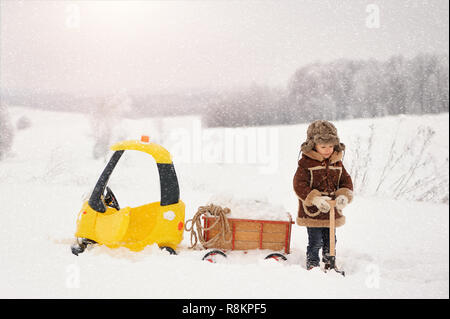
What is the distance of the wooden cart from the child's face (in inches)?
22.9

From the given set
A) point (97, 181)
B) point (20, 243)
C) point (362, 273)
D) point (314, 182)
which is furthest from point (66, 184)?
point (362, 273)

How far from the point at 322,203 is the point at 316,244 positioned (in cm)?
38

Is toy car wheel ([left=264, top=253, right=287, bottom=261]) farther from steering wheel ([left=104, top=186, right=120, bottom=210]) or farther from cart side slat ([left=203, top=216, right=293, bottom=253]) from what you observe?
steering wheel ([left=104, top=186, right=120, bottom=210])

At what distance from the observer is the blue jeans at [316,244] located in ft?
9.02

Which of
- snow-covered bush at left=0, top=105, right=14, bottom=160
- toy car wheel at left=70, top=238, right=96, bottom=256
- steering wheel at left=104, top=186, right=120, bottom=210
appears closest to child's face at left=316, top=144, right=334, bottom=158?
steering wheel at left=104, top=186, right=120, bottom=210

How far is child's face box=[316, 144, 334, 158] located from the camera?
267cm

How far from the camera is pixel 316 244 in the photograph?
276 cm

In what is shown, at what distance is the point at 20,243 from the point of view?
10.4ft

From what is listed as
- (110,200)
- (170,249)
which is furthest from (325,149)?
(110,200)

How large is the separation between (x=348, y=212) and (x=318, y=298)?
209 cm

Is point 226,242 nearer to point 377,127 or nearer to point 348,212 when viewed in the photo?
point 348,212

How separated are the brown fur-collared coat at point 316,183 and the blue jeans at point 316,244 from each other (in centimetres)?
9

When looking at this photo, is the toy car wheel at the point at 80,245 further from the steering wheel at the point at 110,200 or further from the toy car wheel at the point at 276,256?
the toy car wheel at the point at 276,256

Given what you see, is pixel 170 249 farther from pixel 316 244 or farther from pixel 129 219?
pixel 316 244
